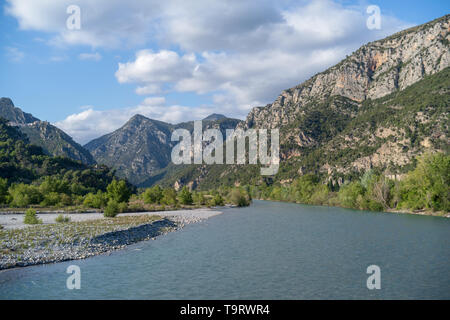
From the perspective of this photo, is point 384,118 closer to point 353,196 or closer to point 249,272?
point 353,196

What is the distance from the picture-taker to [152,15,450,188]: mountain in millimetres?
119438

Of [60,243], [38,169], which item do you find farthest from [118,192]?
[38,169]

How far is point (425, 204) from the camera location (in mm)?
68375

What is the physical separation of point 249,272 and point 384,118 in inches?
5451

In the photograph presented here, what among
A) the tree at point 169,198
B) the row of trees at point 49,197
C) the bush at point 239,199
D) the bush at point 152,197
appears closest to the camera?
the row of trees at point 49,197

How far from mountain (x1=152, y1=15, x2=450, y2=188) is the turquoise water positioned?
9826cm

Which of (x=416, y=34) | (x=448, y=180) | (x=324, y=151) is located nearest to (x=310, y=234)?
(x=448, y=180)

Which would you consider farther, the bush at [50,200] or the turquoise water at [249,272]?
the bush at [50,200]

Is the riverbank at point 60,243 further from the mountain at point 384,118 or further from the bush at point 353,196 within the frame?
the mountain at point 384,118

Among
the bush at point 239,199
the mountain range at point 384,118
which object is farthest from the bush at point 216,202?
the mountain range at point 384,118

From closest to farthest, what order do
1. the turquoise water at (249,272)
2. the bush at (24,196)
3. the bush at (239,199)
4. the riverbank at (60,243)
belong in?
1. the turquoise water at (249,272)
2. the riverbank at (60,243)
3. the bush at (24,196)
4. the bush at (239,199)

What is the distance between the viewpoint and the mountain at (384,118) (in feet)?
392

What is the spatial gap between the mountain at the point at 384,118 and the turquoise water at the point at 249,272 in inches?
3868

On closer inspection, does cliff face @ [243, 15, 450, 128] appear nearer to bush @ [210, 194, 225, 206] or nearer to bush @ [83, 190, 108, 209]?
bush @ [210, 194, 225, 206]
